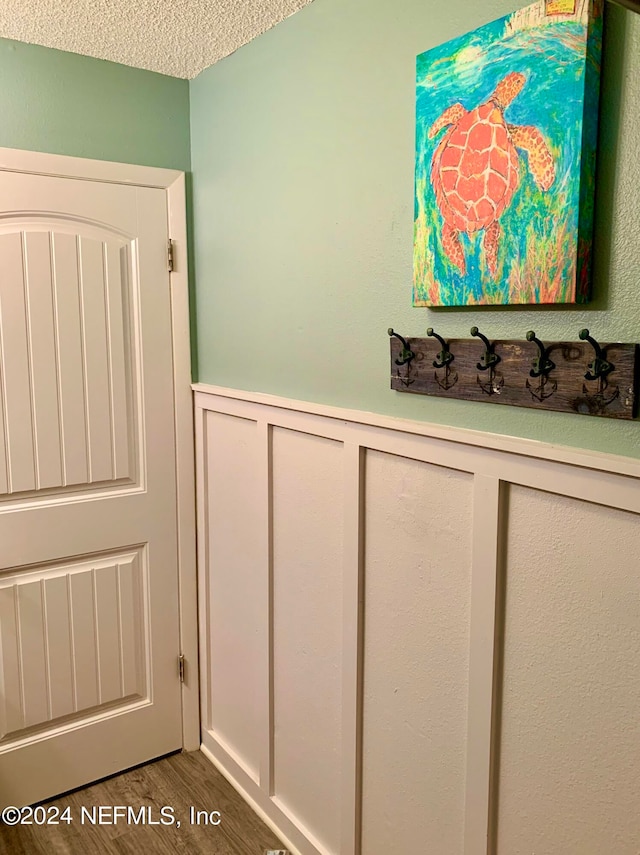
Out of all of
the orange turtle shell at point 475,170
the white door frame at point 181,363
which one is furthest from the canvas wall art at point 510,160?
the white door frame at point 181,363

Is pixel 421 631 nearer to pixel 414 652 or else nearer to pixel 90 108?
pixel 414 652

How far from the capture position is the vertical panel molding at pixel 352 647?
5.26 ft

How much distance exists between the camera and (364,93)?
4.99ft

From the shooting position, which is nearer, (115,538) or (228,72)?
(228,72)

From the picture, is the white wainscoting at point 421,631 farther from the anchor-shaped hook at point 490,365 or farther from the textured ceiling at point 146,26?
the textured ceiling at point 146,26

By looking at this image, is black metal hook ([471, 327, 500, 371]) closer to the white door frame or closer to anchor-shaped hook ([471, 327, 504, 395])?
anchor-shaped hook ([471, 327, 504, 395])

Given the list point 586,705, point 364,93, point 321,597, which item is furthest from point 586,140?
point 321,597

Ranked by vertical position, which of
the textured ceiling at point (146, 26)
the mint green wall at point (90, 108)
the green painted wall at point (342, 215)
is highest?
the textured ceiling at point (146, 26)

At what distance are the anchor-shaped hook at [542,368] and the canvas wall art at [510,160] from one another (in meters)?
0.07

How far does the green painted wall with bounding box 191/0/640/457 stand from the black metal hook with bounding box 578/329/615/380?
33mm

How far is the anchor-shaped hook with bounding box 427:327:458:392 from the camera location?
1.34 metres

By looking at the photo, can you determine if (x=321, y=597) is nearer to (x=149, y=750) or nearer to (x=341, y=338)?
(x=341, y=338)

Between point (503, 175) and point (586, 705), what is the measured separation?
917 mm

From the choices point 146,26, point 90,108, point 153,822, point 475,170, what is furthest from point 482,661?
point 90,108
